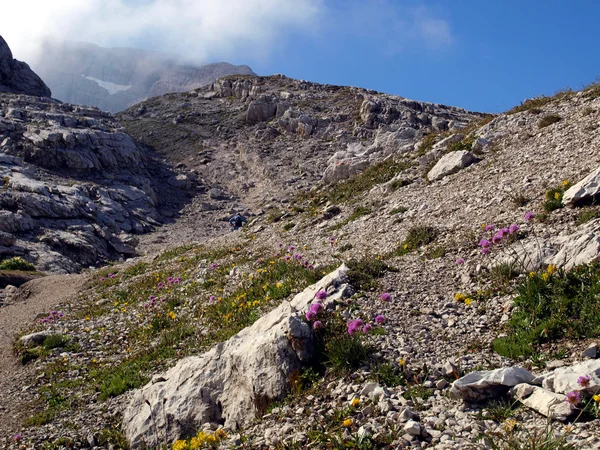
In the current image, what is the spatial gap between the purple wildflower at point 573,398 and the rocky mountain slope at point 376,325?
2cm

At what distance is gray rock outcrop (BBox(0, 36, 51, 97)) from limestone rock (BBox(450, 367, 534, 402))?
92.6 metres

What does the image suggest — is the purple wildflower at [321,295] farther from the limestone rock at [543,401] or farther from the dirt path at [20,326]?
the dirt path at [20,326]

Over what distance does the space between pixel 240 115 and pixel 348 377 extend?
7693 centimetres

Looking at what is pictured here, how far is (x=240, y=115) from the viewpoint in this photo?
79438 millimetres

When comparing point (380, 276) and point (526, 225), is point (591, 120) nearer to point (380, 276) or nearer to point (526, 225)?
point (526, 225)

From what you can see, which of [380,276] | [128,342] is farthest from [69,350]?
[380,276]

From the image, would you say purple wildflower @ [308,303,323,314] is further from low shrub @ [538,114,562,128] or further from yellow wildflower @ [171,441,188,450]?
low shrub @ [538,114,562,128]

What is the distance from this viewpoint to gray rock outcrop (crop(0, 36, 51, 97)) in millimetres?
80812

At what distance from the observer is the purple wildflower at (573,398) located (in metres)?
4.42

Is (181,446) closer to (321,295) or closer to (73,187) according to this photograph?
(321,295)

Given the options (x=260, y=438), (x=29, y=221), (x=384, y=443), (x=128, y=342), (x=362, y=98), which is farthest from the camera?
(x=362, y=98)

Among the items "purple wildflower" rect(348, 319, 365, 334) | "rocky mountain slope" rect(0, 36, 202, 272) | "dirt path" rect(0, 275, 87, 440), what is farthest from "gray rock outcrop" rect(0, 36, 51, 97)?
"purple wildflower" rect(348, 319, 365, 334)

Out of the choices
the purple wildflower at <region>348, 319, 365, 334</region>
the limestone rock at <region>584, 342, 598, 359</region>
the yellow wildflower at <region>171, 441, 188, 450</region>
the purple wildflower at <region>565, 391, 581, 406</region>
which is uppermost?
the purple wildflower at <region>348, 319, 365, 334</region>

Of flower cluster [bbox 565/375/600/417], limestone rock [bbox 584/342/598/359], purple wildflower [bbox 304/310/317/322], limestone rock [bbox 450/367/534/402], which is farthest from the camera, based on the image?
purple wildflower [bbox 304/310/317/322]
